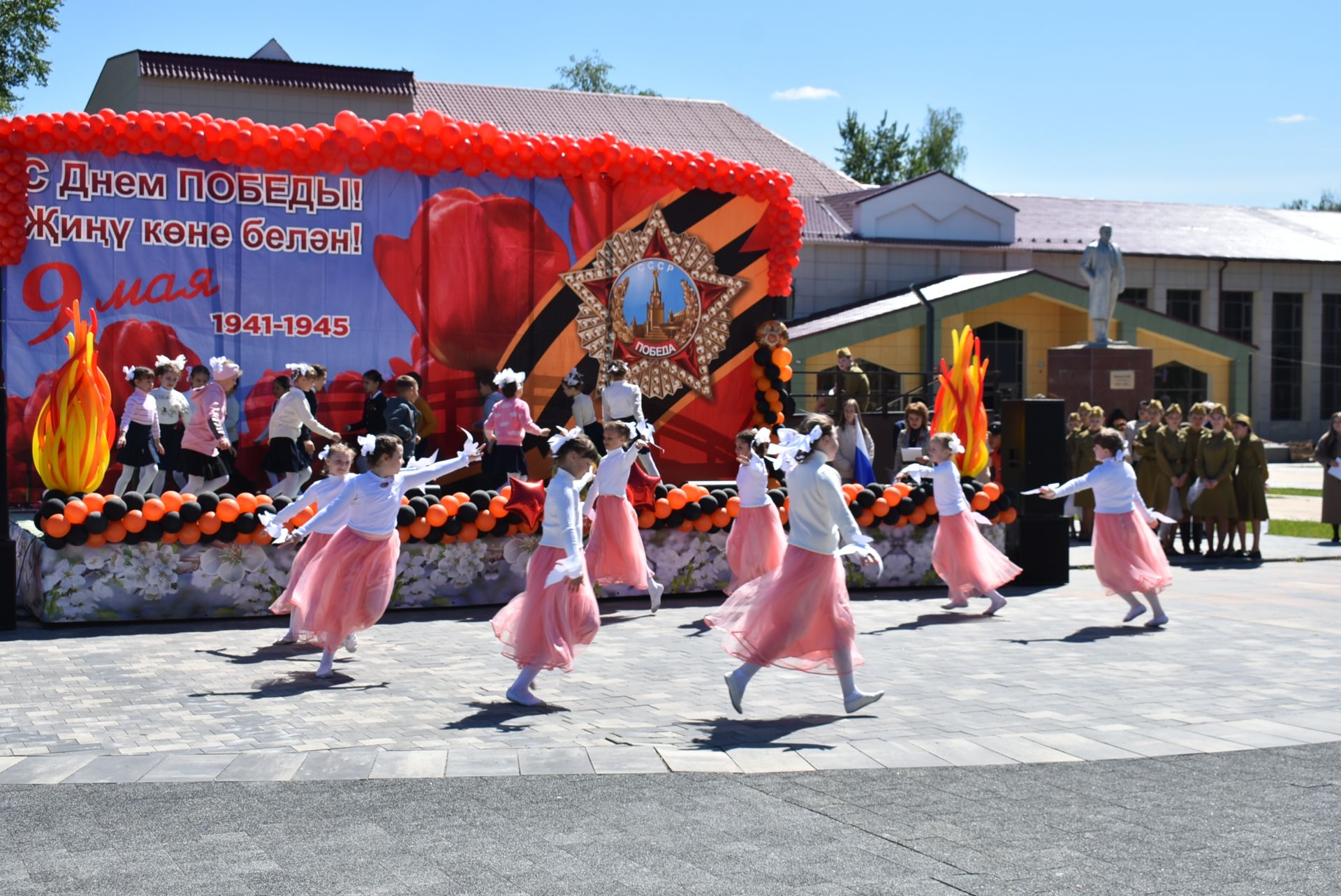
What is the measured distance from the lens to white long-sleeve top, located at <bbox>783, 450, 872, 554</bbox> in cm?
827

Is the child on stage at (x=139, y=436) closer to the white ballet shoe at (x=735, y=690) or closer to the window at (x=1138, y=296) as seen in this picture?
the white ballet shoe at (x=735, y=690)

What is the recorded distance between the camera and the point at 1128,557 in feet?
39.5

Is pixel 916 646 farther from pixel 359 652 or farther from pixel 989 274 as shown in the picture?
pixel 989 274

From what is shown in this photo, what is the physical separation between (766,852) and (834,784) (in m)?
1.21

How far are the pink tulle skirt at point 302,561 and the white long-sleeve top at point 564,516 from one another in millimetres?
2070

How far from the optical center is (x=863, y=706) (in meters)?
8.41

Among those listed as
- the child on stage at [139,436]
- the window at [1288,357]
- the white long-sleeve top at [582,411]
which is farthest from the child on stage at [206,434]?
the window at [1288,357]

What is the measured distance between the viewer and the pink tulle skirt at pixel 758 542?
12.1 m

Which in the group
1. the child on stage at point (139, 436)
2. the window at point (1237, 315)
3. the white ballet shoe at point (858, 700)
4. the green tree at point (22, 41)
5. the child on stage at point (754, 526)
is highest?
the green tree at point (22, 41)

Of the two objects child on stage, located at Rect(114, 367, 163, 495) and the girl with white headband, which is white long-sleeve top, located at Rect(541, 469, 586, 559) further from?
child on stage, located at Rect(114, 367, 163, 495)

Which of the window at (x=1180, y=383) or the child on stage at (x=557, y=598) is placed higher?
the window at (x=1180, y=383)

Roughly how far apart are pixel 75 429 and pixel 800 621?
6551 mm

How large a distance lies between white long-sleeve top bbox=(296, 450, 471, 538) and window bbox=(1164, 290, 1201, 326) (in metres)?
40.4

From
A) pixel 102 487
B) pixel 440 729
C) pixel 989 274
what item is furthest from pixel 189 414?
pixel 989 274
